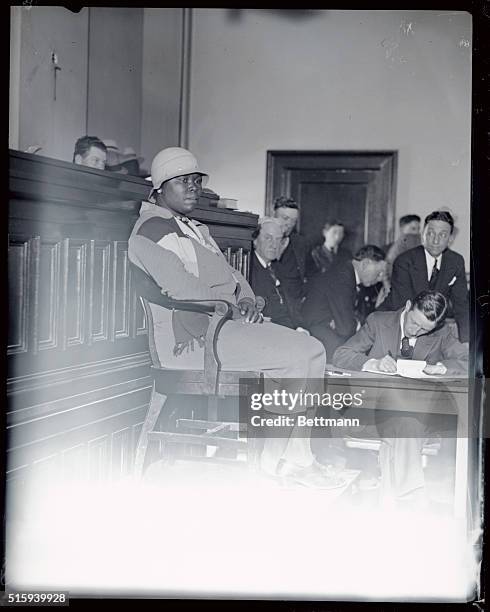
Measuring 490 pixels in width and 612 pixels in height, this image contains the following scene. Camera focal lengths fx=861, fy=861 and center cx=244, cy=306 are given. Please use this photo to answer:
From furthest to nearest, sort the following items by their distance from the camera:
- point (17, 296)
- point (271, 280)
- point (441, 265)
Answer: point (271, 280)
point (441, 265)
point (17, 296)

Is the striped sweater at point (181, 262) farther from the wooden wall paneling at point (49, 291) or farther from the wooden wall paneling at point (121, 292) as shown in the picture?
the wooden wall paneling at point (49, 291)

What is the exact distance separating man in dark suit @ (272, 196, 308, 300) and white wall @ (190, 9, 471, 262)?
7 cm

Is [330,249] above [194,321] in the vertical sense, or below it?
above

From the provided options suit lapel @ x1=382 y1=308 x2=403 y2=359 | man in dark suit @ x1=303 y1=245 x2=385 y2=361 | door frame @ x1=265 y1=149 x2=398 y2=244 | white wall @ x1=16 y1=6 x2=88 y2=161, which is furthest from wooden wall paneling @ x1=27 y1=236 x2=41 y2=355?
suit lapel @ x1=382 y1=308 x2=403 y2=359

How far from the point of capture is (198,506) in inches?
98.4

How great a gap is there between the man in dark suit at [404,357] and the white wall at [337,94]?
0.24m

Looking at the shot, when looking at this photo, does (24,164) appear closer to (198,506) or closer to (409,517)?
(198,506)

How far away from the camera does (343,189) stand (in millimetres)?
2518

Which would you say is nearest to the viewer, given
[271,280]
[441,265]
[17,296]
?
[17,296]

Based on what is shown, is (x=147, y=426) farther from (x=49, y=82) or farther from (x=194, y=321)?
(x=49, y=82)

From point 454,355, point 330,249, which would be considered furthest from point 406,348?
point 330,249

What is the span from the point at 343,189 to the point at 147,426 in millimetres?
900

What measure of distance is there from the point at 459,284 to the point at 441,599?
2.95 feet

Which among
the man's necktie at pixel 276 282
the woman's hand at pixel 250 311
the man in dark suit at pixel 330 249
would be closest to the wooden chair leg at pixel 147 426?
the woman's hand at pixel 250 311
